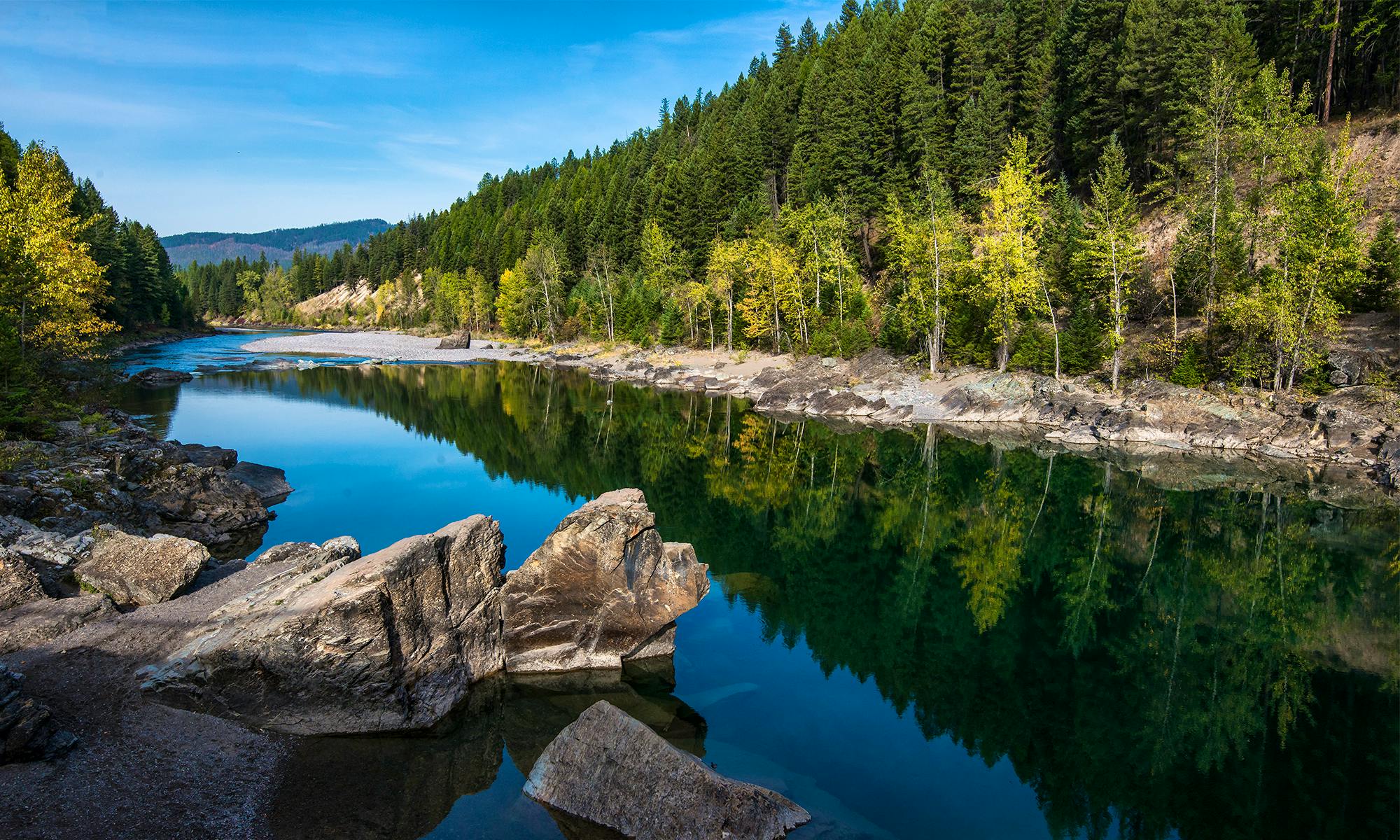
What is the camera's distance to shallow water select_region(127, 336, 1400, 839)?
413 inches

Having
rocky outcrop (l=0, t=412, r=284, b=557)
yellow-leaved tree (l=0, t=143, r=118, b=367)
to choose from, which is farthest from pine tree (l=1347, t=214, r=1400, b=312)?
yellow-leaved tree (l=0, t=143, r=118, b=367)

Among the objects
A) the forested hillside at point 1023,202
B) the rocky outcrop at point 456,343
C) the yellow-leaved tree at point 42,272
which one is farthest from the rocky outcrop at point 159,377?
the forested hillside at point 1023,202

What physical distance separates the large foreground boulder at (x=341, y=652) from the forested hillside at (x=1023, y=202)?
3811 cm

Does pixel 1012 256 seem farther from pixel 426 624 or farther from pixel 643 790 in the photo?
pixel 643 790

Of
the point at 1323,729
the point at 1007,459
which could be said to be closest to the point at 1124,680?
the point at 1323,729

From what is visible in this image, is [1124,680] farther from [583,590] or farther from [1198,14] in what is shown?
[1198,14]

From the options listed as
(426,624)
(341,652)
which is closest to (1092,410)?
(426,624)

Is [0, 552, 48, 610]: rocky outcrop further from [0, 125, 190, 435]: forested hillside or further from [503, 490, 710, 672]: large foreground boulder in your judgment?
[0, 125, 190, 435]: forested hillside

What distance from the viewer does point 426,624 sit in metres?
12.6

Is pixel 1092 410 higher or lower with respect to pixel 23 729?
lower

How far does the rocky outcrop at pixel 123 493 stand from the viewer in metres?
17.6

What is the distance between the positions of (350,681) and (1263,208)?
48.5 m

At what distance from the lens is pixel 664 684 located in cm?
1382

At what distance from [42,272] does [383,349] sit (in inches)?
2640
